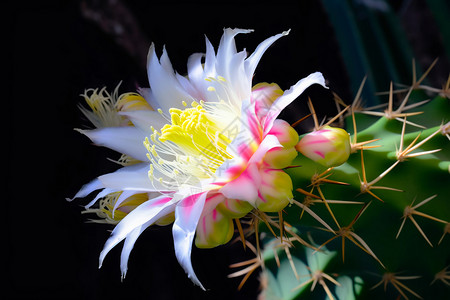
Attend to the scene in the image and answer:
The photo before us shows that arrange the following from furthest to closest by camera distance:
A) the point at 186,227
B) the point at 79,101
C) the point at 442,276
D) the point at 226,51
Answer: the point at 79,101, the point at 442,276, the point at 226,51, the point at 186,227

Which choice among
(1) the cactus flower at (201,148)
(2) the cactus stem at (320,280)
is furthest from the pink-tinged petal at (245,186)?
(2) the cactus stem at (320,280)

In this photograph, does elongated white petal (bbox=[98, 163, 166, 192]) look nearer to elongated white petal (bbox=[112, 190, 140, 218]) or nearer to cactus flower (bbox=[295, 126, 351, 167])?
elongated white petal (bbox=[112, 190, 140, 218])

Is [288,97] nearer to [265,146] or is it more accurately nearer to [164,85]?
[265,146]

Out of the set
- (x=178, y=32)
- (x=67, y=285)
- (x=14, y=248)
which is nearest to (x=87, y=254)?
(x=67, y=285)

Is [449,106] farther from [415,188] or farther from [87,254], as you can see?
[87,254]

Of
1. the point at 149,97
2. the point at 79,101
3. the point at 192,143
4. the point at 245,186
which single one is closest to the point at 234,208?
the point at 245,186

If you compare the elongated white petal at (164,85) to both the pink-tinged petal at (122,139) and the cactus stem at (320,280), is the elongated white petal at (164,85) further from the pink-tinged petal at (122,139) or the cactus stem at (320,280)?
the cactus stem at (320,280)

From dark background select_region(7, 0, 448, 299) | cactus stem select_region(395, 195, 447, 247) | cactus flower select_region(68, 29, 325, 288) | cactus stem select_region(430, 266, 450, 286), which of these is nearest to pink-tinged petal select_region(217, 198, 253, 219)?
cactus flower select_region(68, 29, 325, 288)
